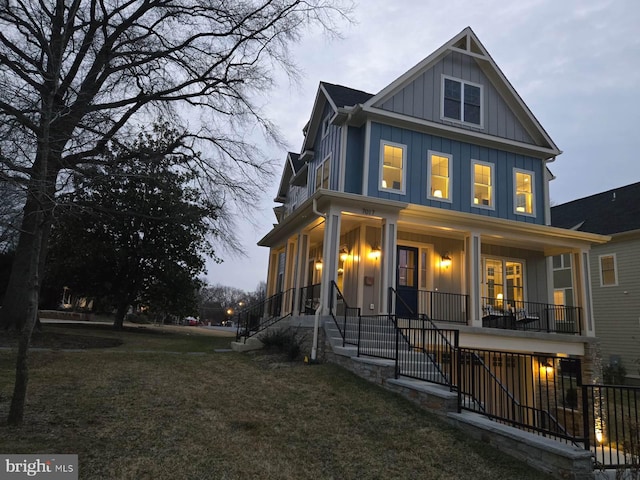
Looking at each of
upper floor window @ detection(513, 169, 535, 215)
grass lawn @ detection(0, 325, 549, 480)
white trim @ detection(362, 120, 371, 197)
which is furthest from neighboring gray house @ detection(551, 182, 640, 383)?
grass lawn @ detection(0, 325, 549, 480)

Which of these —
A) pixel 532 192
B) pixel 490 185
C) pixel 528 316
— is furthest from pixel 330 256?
pixel 532 192

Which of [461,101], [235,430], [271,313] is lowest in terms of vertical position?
[235,430]

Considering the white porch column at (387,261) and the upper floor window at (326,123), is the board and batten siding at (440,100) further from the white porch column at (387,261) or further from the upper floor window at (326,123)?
the white porch column at (387,261)

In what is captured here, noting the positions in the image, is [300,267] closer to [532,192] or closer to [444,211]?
[444,211]

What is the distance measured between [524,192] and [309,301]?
773 cm

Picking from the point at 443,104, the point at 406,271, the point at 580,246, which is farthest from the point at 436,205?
the point at 580,246

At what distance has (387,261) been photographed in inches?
423

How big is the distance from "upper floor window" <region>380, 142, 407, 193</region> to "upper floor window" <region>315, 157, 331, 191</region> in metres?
1.96

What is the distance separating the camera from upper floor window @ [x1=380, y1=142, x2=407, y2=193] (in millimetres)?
12438

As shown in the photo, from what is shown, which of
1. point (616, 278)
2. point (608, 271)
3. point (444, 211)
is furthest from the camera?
point (608, 271)

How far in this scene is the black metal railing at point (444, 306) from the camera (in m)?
12.4

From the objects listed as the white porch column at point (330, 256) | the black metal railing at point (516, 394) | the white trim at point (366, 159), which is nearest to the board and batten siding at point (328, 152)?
the white trim at point (366, 159)

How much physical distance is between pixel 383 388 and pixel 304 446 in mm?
2565

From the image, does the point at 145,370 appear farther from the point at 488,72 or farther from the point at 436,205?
the point at 488,72
